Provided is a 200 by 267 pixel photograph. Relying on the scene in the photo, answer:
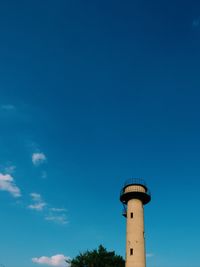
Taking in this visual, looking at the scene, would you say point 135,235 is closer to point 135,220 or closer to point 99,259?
point 135,220

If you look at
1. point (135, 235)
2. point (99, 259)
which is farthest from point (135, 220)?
point (99, 259)

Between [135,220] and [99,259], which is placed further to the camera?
[99,259]

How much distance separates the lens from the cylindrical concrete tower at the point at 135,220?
30.8 m

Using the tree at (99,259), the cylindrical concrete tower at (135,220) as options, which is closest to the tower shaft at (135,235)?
the cylindrical concrete tower at (135,220)

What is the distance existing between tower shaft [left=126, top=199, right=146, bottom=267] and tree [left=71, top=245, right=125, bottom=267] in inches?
475

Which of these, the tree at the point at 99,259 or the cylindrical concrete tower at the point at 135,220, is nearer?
the cylindrical concrete tower at the point at 135,220

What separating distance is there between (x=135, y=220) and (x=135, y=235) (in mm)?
1898

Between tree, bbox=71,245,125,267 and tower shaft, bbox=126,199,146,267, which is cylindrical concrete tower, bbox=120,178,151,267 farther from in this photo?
tree, bbox=71,245,125,267

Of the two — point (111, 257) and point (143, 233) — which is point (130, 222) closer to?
point (143, 233)

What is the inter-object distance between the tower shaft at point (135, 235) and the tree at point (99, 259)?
12075 mm

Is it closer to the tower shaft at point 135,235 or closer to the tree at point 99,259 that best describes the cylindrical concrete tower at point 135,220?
the tower shaft at point 135,235

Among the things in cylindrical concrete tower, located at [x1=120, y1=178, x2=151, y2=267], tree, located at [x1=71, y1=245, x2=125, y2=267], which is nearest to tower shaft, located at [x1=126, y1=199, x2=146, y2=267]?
cylindrical concrete tower, located at [x1=120, y1=178, x2=151, y2=267]

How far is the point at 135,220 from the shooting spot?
108ft

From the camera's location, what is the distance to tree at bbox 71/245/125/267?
41.0m
